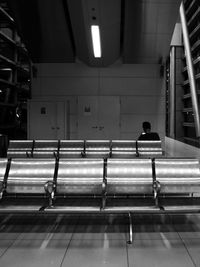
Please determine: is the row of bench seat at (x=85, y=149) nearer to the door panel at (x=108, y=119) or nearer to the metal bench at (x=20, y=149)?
the metal bench at (x=20, y=149)

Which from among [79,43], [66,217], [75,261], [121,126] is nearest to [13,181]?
[66,217]

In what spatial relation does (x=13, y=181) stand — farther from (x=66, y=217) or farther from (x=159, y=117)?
(x=159, y=117)

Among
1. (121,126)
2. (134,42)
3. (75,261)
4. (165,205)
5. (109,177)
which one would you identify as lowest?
(75,261)

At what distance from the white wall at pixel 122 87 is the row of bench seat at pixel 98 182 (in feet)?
24.7

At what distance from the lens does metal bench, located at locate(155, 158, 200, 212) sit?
14.4ft

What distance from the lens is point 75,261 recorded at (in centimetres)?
330

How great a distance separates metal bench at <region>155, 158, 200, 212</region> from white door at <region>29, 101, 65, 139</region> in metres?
7.87

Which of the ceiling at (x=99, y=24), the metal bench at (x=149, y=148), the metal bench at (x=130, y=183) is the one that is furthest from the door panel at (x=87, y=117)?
the metal bench at (x=130, y=183)

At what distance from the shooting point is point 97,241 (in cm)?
383

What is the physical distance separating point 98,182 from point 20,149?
415cm

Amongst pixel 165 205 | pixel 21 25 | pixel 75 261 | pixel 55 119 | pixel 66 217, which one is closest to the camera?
pixel 75 261

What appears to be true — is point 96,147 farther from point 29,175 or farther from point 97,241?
point 97,241

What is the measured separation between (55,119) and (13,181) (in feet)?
25.3

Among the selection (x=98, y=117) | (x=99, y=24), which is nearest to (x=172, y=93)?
(x=98, y=117)
